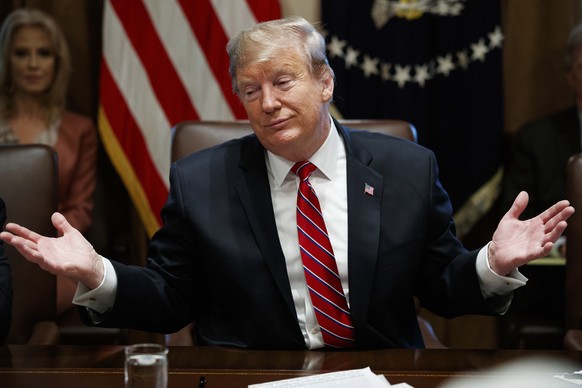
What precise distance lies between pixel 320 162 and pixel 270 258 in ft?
1.05

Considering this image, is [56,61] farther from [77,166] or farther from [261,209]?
[261,209]

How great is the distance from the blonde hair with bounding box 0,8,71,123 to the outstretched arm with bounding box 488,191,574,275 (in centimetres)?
266

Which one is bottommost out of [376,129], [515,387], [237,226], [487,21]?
[515,387]

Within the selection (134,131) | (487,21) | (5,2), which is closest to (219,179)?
(134,131)

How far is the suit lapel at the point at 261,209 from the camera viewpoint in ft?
7.75

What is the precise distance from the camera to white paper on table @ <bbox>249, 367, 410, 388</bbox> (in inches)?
70.9

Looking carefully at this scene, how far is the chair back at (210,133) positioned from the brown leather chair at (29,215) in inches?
16.4

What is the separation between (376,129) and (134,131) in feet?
5.05

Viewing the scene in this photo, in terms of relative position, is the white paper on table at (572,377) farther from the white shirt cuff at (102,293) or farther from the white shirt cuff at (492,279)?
the white shirt cuff at (102,293)

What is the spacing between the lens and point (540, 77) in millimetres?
4223

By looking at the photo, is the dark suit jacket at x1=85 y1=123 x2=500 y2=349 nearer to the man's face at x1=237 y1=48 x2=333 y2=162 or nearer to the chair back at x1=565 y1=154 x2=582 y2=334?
the man's face at x1=237 y1=48 x2=333 y2=162

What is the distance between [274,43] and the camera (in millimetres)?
2359

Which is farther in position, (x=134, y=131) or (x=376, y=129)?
(x=134, y=131)

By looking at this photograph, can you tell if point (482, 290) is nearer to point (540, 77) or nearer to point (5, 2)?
point (540, 77)
